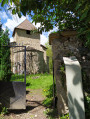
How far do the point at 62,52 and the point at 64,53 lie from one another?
0.23 ft

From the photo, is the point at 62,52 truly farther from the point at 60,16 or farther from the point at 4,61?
the point at 4,61

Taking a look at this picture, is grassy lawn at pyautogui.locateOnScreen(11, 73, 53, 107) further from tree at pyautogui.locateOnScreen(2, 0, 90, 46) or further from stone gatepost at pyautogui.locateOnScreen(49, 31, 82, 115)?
tree at pyautogui.locateOnScreen(2, 0, 90, 46)

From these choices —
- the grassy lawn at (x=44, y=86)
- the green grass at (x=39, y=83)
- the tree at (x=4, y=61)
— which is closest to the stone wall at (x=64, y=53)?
the grassy lawn at (x=44, y=86)

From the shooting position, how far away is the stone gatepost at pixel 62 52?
2742 millimetres

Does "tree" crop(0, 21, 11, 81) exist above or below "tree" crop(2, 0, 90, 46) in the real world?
below

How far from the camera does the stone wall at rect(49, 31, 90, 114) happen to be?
267 cm

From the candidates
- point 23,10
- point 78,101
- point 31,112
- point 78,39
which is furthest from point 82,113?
point 23,10

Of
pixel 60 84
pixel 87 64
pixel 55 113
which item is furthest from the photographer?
pixel 55 113

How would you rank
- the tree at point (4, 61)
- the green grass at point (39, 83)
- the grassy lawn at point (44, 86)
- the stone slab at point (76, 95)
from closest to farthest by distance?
the stone slab at point (76, 95) < the tree at point (4, 61) < the grassy lawn at point (44, 86) < the green grass at point (39, 83)

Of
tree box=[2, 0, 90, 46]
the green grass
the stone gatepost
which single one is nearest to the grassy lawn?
the green grass

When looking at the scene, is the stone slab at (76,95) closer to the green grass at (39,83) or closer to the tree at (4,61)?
the tree at (4,61)

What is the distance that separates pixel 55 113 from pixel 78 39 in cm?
252

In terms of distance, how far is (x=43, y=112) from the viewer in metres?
3.47

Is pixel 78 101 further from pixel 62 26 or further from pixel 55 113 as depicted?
pixel 62 26
